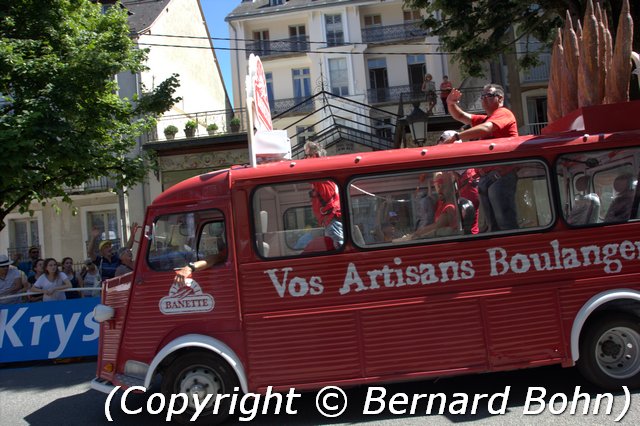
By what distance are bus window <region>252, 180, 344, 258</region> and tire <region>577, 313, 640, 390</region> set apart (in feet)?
9.00

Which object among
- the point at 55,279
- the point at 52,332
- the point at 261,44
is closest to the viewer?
the point at 52,332

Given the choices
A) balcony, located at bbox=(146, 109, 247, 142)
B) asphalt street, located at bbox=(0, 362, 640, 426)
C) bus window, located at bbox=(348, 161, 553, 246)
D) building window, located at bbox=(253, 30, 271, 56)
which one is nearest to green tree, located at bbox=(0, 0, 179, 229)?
asphalt street, located at bbox=(0, 362, 640, 426)

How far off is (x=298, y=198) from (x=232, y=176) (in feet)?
2.38

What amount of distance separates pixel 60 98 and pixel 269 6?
24656mm

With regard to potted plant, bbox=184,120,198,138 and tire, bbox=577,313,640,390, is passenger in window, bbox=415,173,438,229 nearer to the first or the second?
tire, bbox=577,313,640,390

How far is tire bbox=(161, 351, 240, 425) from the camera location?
19.2ft

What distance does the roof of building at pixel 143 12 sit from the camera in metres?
23.9

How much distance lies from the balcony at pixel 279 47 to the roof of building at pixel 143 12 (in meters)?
7.80

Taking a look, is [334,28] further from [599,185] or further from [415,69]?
[599,185]

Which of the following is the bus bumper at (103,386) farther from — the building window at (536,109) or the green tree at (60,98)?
the building window at (536,109)

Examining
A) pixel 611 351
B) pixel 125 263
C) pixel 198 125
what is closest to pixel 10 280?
pixel 125 263

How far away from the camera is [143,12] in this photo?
83.2ft

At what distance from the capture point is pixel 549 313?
5914 millimetres

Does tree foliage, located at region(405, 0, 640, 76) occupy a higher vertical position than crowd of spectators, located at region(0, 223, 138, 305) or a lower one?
higher
